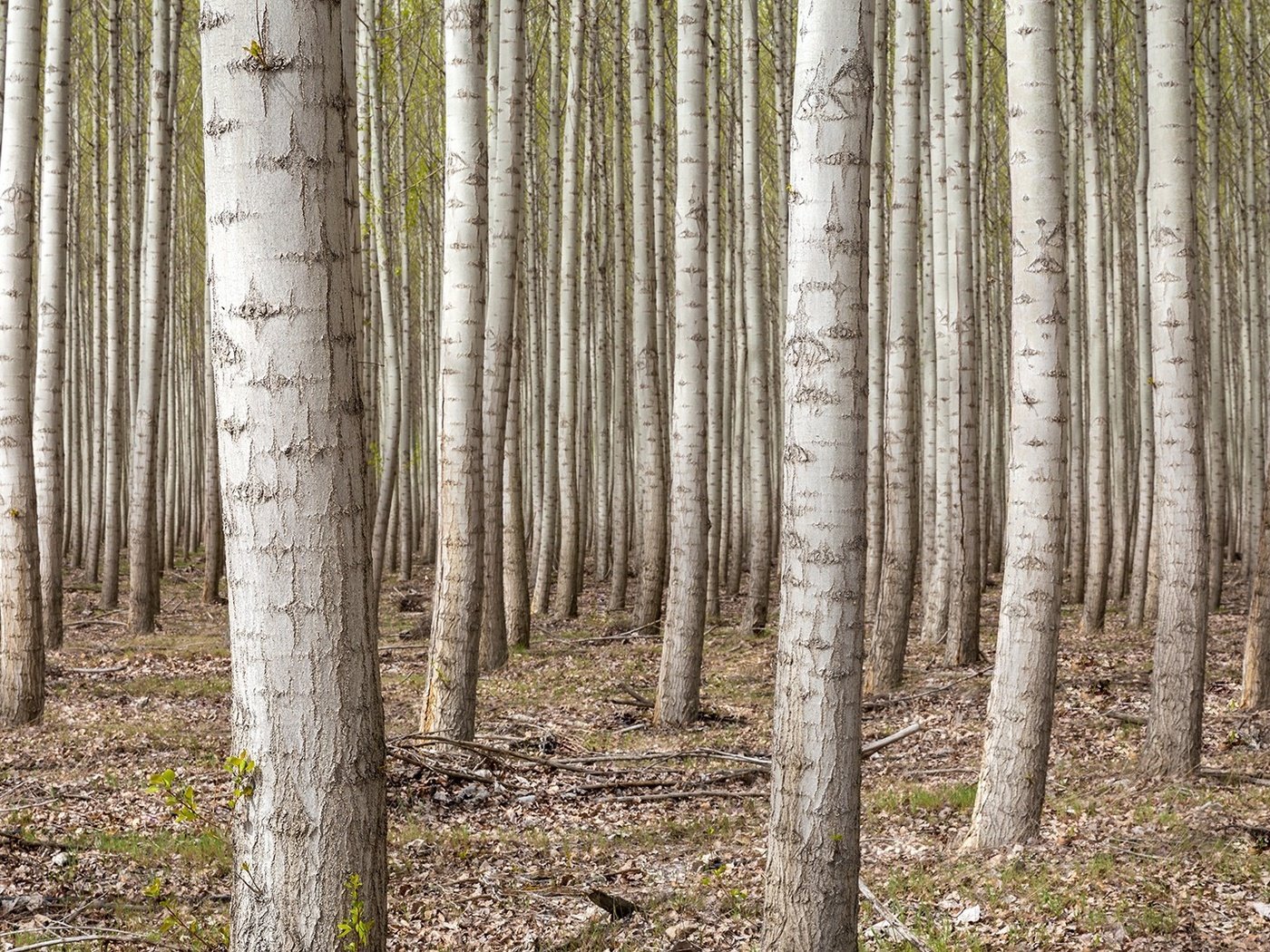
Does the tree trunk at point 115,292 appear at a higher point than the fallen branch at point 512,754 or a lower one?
higher

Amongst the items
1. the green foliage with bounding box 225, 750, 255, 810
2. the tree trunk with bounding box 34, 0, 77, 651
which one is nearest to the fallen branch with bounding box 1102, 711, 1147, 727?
the green foliage with bounding box 225, 750, 255, 810

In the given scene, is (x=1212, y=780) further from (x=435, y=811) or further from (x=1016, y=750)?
(x=435, y=811)

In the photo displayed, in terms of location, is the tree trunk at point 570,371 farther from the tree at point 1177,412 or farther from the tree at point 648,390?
the tree at point 1177,412

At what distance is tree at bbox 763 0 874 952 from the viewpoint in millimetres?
3541

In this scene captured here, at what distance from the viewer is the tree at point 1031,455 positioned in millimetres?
4988

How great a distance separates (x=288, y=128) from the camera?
265cm

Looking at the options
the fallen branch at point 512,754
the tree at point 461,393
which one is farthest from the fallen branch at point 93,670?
the fallen branch at point 512,754

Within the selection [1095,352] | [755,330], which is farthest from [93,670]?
[1095,352]

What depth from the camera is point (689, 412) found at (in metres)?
8.12

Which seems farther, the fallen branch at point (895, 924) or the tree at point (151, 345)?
the tree at point (151, 345)

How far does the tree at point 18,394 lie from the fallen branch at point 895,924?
5475 mm

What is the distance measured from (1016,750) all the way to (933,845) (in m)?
0.65

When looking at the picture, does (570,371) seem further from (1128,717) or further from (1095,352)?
(1128,717)

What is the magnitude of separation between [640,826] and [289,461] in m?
3.68
